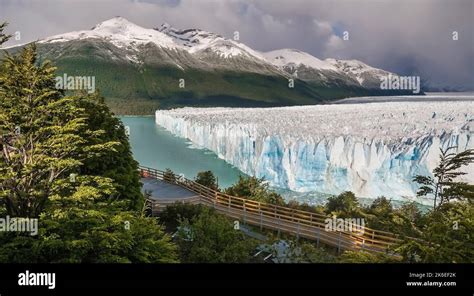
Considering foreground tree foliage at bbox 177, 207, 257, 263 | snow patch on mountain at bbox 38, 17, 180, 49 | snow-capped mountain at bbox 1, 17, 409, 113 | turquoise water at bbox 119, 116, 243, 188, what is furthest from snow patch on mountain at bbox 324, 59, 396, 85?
foreground tree foliage at bbox 177, 207, 257, 263

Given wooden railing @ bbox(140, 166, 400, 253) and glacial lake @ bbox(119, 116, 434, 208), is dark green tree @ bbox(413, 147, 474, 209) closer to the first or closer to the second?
wooden railing @ bbox(140, 166, 400, 253)

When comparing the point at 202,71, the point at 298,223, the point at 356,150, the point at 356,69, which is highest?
the point at 356,69

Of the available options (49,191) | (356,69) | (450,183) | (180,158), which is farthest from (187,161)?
(356,69)

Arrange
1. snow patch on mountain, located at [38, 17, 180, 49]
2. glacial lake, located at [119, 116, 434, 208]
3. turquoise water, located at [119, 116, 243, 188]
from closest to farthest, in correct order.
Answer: glacial lake, located at [119, 116, 434, 208] < turquoise water, located at [119, 116, 243, 188] < snow patch on mountain, located at [38, 17, 180, 49]

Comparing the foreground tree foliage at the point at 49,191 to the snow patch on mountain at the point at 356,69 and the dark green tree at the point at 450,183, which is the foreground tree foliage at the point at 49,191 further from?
the snow patch on mountain at the point at 356,69

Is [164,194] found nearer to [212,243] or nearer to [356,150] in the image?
[212,243]
